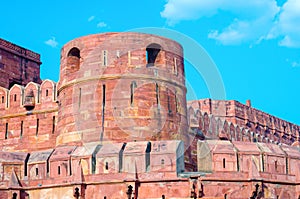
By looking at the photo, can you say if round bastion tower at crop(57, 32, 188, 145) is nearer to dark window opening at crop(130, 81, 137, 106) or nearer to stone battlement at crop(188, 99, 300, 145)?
dark window opening at crop(130, 81, 137, 106)

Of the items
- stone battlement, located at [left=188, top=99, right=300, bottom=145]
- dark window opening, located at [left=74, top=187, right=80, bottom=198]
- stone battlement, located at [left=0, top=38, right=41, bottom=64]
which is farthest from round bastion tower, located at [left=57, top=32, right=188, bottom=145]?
stone battlement, located at [left=188, top=99, right=300, bottom=145]

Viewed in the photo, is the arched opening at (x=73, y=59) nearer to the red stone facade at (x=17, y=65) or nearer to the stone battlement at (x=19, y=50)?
the red stone facade at (x=17, y=65)

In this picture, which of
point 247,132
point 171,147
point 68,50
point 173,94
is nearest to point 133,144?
point 171,147

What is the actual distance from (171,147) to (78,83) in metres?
5.12

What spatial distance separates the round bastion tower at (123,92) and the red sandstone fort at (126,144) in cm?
4

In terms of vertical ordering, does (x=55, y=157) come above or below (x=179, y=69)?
below

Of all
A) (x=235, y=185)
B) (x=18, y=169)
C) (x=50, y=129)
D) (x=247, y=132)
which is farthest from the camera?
(x=247, y=132)

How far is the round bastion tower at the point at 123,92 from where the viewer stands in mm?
25969

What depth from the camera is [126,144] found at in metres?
25.0

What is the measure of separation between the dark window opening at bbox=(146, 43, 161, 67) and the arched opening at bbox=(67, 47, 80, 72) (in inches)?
113

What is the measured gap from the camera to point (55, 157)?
25469mm

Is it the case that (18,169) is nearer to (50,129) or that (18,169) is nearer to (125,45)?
(50,129)

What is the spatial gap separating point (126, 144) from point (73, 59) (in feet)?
16.3

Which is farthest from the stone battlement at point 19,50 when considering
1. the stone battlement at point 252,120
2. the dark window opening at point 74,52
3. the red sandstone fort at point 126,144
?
the stone battlement at point 252,120
